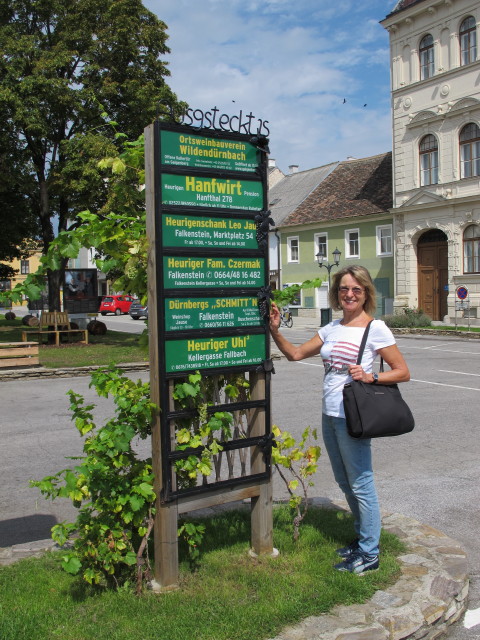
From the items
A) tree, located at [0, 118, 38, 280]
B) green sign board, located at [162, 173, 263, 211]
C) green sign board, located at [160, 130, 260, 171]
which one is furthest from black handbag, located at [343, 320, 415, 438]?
tree, located at [0, 118, 38, 280]

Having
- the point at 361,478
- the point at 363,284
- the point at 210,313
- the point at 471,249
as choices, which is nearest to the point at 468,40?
the point at 471,249

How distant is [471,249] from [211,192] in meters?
27.8

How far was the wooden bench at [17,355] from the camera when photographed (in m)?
14.2

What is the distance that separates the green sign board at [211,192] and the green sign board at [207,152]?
3.3 inches

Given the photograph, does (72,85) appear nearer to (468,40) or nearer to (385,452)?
(385,452)

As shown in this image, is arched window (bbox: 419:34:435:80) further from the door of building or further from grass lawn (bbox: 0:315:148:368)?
grass lawn (bbox: 0:315:148:368)

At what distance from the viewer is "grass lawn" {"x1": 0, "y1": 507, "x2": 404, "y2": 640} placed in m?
3.06

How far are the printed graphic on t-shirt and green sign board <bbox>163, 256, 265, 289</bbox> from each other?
628 millimetres

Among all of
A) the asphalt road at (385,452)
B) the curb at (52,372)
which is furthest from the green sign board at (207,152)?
the curb at (52,372)

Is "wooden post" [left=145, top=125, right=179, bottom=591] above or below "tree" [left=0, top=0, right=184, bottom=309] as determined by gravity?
below

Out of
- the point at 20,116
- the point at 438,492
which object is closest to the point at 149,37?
the point at 20,116

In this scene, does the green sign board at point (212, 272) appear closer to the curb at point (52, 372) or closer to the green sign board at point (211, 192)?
the green sign board at point (211, 192)

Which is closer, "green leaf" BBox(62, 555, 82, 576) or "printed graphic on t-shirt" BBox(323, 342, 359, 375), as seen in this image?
"green leaf" BBox(62, 555, 82, 576)

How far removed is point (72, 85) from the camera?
20.1 m
